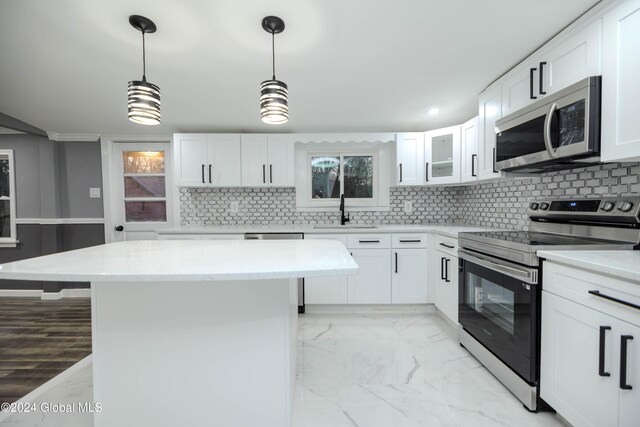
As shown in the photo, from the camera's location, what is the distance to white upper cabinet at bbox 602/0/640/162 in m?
1.35

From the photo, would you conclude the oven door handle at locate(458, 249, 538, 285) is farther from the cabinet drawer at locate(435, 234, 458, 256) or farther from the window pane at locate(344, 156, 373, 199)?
the window pane at locate(344, 156, 373, 199)

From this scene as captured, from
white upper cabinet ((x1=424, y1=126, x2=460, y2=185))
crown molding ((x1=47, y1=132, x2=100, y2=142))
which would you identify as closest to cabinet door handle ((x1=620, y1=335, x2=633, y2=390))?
white upper cabinet ((x1=424, y1=126, x2=460, y2=185))

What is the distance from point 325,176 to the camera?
3.85 meters

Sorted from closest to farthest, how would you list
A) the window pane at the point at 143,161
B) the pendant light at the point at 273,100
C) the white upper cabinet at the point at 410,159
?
the pendant light at the point at 273,100 → the white upper cabinet at the point at 410,159 → the window pane at the point at 143,161

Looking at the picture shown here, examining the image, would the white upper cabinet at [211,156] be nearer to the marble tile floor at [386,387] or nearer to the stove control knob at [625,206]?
the marble tile floor at [386,387]

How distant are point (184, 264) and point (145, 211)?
10.8ft

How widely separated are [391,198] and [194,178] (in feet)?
8.32

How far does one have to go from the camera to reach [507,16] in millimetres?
1700

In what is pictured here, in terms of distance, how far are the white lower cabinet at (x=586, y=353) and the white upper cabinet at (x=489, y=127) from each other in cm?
119

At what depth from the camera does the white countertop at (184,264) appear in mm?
1086

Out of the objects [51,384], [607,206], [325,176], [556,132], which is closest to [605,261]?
[607,206]

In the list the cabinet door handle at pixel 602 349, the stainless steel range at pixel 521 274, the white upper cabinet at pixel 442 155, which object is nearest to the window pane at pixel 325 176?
the white upper cabinet at pixel 442 155

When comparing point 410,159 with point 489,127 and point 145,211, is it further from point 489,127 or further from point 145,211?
point 145,211

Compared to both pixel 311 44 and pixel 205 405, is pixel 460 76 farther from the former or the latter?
pixel 205 405
